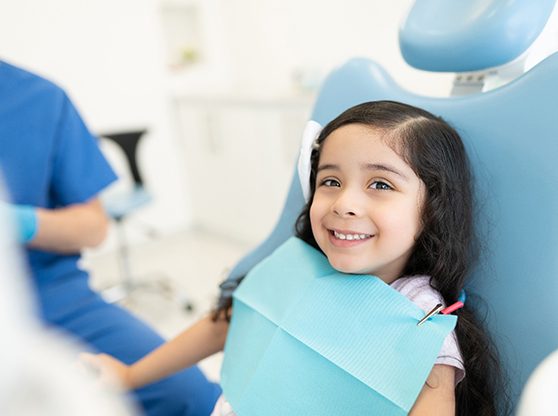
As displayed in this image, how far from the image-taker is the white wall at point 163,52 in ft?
8.23

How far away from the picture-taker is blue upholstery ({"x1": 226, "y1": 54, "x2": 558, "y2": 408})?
2.06 ft

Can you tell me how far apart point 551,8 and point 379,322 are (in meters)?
0.50

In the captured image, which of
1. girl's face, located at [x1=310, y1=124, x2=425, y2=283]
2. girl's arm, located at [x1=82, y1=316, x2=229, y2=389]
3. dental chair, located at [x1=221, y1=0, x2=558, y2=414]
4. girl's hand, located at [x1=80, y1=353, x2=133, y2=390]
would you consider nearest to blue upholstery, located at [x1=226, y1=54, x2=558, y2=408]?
dental chair, located at [x1=221, y1=0, x2=558, y2=414]

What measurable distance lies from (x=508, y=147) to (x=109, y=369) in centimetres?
70

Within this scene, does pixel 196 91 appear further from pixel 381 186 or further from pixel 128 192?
pixel 381 186

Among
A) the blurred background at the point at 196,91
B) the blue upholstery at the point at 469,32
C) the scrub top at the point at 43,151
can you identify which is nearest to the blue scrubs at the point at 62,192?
the scrub top at the point at 43,151

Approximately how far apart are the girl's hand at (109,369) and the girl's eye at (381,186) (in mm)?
504

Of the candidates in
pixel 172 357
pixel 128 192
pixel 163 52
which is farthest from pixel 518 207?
pixel 163 52

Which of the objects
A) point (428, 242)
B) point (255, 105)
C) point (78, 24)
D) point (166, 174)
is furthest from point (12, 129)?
point (166, 174)

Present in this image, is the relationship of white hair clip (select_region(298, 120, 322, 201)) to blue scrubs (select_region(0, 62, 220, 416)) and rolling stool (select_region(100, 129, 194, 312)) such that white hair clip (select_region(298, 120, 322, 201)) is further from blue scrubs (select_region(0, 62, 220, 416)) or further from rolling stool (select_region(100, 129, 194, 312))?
rolling stool (select_region(100, 129, 194, 312))

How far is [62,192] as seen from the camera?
1134 millimetres

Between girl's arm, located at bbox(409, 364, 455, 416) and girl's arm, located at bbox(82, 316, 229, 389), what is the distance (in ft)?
1.23

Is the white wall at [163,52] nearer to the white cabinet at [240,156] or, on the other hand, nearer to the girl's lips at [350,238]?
the white cabinet at [240,156]

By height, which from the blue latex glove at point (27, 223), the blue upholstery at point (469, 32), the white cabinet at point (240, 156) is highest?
the blue upholstery at point (469, 32)
